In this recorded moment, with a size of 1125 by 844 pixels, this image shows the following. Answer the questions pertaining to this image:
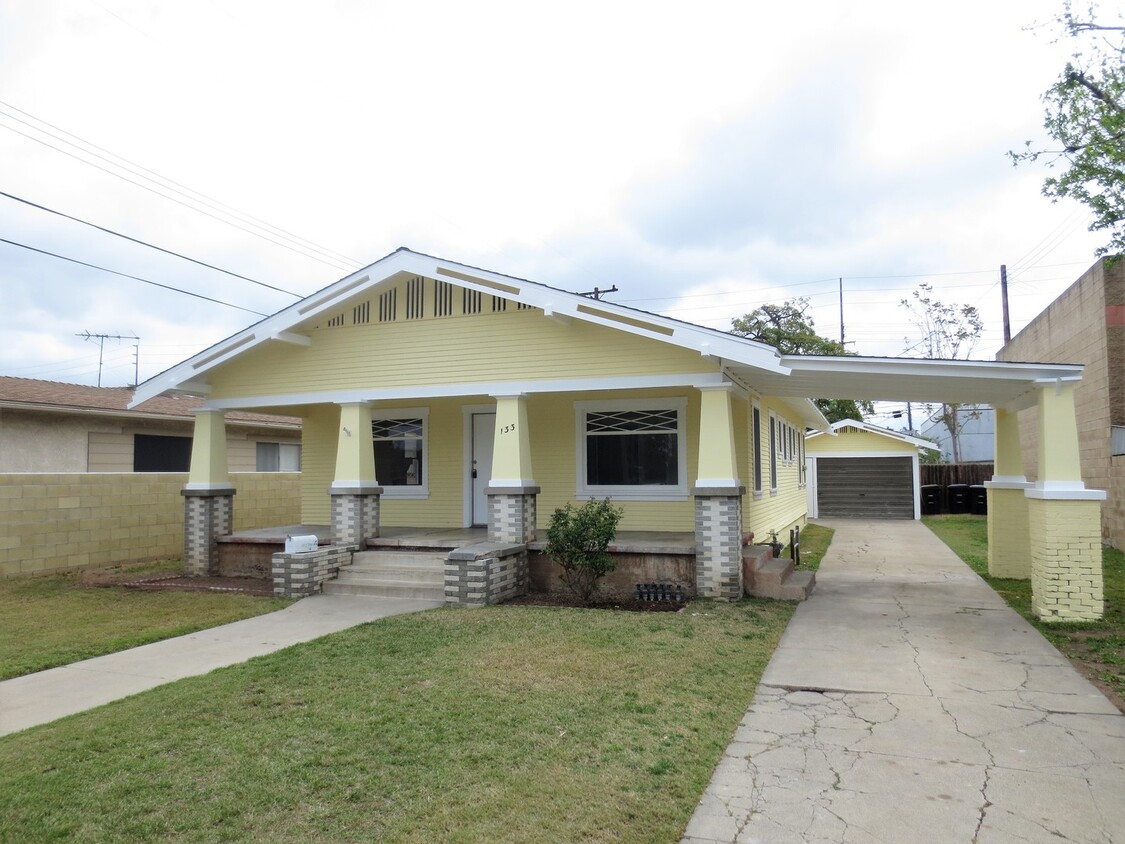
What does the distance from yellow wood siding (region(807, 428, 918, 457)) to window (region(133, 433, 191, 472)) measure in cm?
1952

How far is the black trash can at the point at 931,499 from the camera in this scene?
2505 centimetres

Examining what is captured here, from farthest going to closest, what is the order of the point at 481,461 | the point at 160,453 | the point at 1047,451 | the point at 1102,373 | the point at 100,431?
the point at 160,453 → the point at 100,431 → the point at 1102,373 → the point at 481,461 → the point at 1047,451

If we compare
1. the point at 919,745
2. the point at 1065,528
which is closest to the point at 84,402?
the point at 919,745

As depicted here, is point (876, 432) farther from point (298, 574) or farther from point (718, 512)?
point (298, 574)

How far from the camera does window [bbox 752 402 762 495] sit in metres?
12.7

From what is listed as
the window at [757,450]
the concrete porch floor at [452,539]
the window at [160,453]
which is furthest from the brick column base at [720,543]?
the window at [160,453]

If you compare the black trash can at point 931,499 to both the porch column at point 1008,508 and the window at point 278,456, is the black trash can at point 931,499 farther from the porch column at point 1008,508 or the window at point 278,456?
the window at point 278,456

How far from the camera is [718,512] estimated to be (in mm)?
9000

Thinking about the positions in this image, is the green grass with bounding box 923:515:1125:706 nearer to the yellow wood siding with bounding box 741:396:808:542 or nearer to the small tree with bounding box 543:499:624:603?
the yellow wood siding with bounding box 741:396:808:542

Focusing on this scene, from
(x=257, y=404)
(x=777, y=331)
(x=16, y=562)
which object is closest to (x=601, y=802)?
(x=257, y=404)

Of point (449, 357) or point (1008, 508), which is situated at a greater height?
point (449, 357)

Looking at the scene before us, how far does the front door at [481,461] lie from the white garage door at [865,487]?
54.5 ft

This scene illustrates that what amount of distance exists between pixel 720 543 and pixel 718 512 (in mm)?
372

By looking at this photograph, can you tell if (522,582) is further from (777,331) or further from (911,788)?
(777,331)
